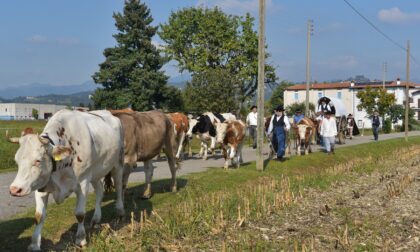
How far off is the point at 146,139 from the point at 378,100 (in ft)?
217

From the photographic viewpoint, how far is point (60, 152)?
7.36m

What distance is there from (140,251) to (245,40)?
164 ft

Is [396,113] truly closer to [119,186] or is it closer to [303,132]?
[303,132]

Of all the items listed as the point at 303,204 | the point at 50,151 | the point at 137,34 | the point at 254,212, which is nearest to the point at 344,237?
the point at 254,212

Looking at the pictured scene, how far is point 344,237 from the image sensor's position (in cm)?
788

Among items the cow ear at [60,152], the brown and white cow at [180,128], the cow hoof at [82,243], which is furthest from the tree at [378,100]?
the cow ear at [60,152]

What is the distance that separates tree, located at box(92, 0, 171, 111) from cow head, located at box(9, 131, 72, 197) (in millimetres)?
43849

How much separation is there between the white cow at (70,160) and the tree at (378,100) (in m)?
65.4

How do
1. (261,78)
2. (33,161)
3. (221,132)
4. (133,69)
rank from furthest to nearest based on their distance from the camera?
1. (133,69)
2. (221,132)
3. (261,78)
4. (33,161)

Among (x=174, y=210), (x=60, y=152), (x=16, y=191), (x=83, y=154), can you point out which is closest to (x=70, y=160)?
(x=83, y=154)

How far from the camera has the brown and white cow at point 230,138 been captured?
17219 millimetres

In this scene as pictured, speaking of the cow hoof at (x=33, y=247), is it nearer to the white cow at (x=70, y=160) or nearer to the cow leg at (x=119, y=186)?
the white cow at (x=70, y=160)

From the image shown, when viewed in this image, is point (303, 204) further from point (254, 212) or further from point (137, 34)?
point (137, 34)

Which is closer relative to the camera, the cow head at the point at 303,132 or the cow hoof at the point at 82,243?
the cow hoof at the point at 82,243
